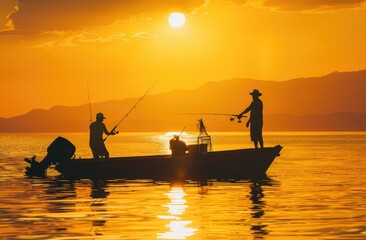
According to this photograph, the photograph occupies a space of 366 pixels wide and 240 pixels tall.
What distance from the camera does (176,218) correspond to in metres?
20.2

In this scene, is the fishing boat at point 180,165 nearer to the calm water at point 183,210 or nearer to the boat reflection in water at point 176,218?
the calm water at point 183,210

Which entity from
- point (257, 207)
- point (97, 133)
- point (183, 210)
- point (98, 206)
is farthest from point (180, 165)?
point (183, 210)

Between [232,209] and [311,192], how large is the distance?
6.93 m

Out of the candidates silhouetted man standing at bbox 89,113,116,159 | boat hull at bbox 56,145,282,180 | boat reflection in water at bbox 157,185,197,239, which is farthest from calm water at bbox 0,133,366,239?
silhouetted man standing at bbox 89,113,116,159

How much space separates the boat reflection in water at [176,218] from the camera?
56.2 ft

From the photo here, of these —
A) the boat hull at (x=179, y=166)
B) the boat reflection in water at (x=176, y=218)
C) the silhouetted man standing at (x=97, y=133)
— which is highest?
the silhouetted man standing at (x=97, y=133)

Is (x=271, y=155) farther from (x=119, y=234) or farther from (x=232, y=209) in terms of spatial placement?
(x=119, y=234)

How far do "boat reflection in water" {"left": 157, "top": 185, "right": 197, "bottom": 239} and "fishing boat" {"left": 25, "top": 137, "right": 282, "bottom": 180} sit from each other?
5.11 m

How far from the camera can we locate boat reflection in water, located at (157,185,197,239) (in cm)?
1712

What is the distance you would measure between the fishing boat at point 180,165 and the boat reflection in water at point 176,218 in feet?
16.8

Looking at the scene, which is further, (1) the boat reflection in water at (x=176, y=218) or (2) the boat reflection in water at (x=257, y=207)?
(2) the boat reflection in water at (x=257, y=207)

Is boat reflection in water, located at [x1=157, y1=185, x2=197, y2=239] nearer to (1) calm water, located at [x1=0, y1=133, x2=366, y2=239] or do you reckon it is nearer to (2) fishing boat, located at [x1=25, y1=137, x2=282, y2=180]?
(1) calm water, located at [x1=0, y1=133, x2=366, y2=239]

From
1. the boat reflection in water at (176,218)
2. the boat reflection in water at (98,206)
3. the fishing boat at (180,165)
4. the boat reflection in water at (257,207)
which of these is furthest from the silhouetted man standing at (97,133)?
the boat reflection in water at (257,207)

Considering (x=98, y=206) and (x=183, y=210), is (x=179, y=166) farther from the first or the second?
(x=183, y=210)
